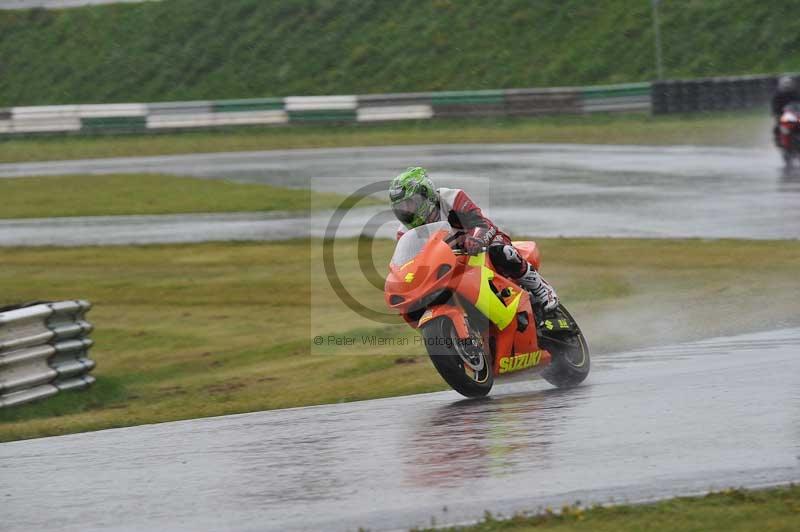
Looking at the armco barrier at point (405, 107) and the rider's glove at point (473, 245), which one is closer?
the rider's glove at point (473, 245)

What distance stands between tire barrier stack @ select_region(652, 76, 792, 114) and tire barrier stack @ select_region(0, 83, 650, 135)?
54cm

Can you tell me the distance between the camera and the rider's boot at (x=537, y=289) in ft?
29.2

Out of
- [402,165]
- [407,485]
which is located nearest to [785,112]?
[402,165]

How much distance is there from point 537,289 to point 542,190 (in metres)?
12.8

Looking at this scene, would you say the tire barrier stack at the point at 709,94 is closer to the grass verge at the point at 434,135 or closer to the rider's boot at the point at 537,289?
the grass verge at the point at 434,135

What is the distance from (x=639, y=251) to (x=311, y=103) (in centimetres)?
2046

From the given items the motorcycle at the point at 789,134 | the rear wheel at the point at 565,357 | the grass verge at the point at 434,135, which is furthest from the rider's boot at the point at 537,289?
the grass verge at the point at 434,135

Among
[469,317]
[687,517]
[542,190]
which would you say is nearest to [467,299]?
[469,317]

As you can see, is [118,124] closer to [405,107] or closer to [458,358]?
[405,107]

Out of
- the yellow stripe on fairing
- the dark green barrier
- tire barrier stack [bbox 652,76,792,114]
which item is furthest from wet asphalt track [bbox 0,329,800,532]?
the dark green barrier

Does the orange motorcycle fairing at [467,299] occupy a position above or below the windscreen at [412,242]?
below

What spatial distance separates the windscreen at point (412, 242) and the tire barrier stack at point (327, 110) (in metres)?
23.6

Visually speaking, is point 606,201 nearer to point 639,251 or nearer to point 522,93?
point 639,251

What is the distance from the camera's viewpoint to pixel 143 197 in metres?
24.1
